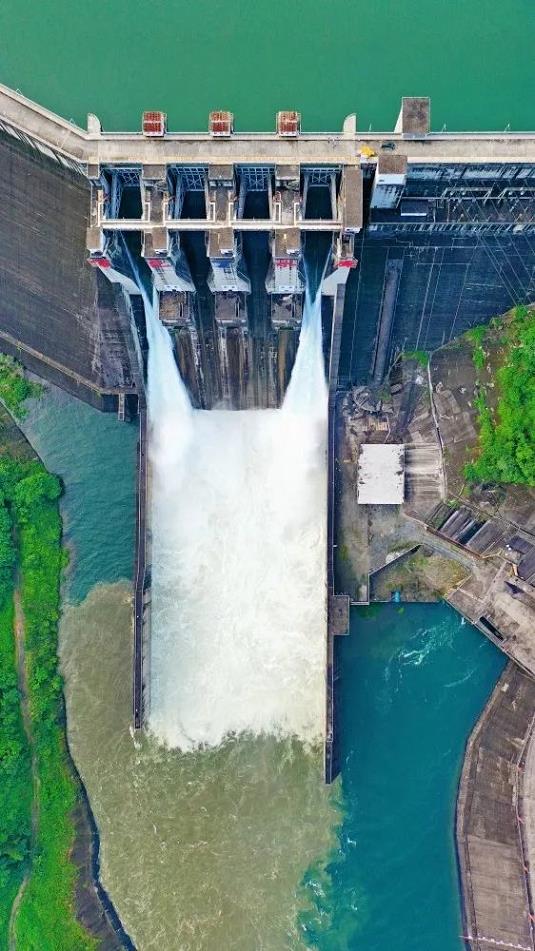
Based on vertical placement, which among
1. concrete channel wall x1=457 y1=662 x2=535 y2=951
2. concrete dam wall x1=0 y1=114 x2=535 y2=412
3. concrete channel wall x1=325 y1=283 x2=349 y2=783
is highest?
concrete dam wall x1=0 y1=114 x2=535 y2=412

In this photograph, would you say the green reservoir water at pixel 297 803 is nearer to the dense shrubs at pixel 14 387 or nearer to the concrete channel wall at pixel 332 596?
the concrete channel wall at pixel 332 596

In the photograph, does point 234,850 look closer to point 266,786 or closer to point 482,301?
Result: point 266,786

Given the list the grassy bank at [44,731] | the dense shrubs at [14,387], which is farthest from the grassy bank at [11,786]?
the dense shrubs at [14,387]

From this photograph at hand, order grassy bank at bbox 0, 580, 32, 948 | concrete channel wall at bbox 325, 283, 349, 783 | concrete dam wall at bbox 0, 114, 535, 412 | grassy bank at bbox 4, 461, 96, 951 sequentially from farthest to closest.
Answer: grassy bank at bbox 4, 461, 96, 951 → grassy bank at bbox 0, 580, 32, 948 → concrete channel wall at bbox 325, 283, 349, 783 → concrete dam wall at bbox 0, 114, 535, 412

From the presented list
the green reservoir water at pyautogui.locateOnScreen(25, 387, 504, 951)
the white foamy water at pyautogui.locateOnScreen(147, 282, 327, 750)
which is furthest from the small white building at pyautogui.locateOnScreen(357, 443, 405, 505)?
the green reservoir water at pyautogui.locateOnScreen(25, 387, 504, 951)

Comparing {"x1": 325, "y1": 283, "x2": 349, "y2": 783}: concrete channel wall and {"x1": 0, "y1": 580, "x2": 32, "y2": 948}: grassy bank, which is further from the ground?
{"x1": 325, "y1": 283, "x2": 349, "y2": 783}: concrete channel wall

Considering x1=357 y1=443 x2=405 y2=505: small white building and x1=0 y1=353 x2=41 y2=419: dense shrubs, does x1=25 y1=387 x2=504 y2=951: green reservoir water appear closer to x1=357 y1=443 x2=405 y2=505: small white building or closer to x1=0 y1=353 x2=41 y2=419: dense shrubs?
x1=357 y1=443 x2=405 y2=505: small white building
